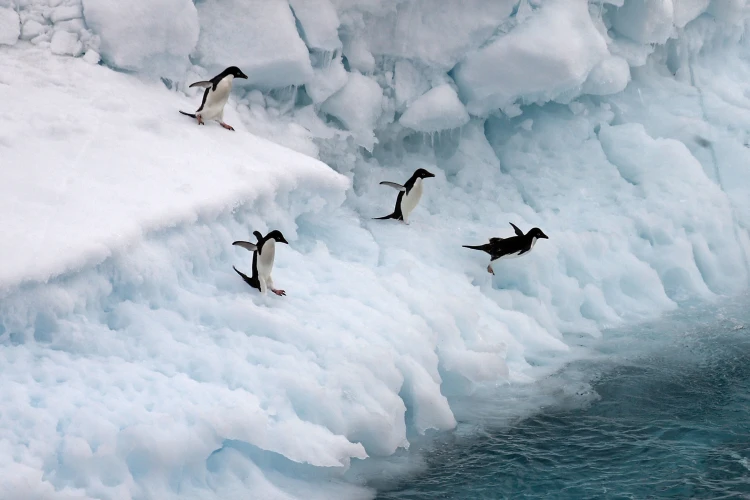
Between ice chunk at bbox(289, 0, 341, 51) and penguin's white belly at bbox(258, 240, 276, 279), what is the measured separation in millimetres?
2750

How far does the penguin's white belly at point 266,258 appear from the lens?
5047 millimetres

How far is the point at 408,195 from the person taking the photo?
23.1ft

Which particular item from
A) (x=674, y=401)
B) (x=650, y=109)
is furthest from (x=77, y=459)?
(x=650, y=109)

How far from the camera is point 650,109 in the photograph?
9078mm

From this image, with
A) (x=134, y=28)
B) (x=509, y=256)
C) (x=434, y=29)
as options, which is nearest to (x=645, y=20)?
(x=434, y=29)

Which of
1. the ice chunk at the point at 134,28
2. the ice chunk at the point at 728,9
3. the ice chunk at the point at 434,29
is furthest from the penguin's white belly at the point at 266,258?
the ice chunk at the point at 728,9

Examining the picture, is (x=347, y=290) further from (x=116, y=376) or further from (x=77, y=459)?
(x=77, y=459)

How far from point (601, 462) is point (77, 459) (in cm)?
277

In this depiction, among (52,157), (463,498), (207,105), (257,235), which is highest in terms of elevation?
(207,105)

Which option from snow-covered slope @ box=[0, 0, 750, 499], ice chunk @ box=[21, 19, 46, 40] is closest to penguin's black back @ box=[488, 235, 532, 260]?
snow-covered slope @ box=[0, 0, 750, 499]

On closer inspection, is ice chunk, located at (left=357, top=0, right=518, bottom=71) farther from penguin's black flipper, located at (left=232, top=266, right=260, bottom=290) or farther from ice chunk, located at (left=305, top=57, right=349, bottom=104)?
penguin's black flipper, located at (left=232, top=266, right=260, bottom=290)

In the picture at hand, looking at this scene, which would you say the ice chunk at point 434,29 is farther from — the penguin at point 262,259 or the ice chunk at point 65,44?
Answer: the penguin at point 262,259

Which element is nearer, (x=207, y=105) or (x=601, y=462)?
(x=601, y=462)

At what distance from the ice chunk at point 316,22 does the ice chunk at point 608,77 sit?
9.21 ft
